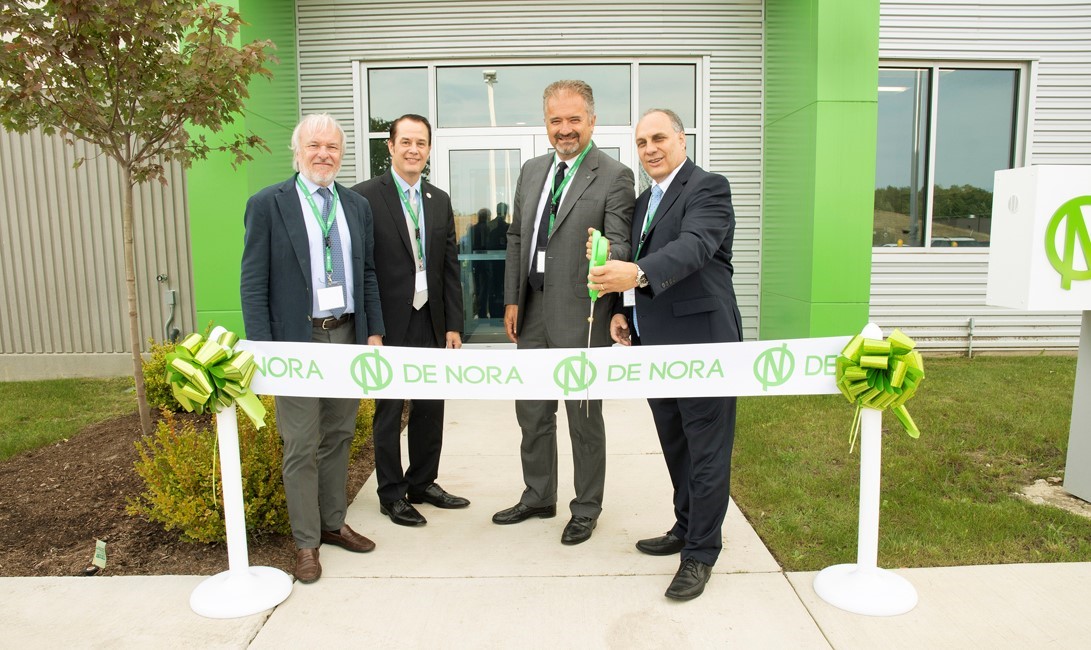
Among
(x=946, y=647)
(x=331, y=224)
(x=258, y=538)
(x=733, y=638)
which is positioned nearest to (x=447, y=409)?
(x=258, y=538)

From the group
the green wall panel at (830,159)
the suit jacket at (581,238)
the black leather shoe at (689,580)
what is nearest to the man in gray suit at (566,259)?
the suit jacket at (581,238)

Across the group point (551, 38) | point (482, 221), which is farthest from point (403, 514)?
point (551, 38)

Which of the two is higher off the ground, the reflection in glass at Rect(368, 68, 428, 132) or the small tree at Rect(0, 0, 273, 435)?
the reflection in glass at Rect(368, 68, 428, 132)

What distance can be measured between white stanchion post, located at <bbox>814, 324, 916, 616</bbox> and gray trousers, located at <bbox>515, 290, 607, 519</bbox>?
1211mm

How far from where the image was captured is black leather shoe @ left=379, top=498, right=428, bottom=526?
4.11 metres

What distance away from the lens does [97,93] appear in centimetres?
484

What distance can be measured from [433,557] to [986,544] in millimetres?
2758

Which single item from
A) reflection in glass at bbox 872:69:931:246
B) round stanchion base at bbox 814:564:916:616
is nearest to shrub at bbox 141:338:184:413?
→ round stanchion base at bbox 814:564:916:616

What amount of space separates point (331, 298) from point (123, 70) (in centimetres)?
255

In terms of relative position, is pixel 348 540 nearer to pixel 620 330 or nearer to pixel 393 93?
pixel 620 330

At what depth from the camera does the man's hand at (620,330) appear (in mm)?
3703

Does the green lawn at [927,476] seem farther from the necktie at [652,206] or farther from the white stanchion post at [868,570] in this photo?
the necktie at [652,206]

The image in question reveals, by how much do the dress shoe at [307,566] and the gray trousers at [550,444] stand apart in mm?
1217

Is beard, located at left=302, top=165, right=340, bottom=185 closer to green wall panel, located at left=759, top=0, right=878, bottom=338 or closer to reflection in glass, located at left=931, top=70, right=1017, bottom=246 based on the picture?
green wall panel, located at left=759, top=0, right=878, bottom=338
